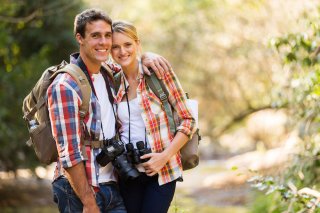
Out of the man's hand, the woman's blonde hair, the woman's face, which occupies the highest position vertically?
the woman's blonde hair

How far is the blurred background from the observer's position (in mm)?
6074

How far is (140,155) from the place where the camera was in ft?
11.4

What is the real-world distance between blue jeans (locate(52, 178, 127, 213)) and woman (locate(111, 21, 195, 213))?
0.17m

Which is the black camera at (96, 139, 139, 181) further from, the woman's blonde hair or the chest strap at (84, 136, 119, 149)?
the woman's blonde hair

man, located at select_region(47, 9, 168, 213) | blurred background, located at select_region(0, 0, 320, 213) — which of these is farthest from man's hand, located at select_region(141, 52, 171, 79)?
blurred background, located at select_region(0, 0, 320, 213)

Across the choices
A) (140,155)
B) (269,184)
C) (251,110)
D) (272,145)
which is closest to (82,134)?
(140,155)

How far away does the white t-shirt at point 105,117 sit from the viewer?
341cm

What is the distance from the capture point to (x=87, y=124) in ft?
10.8

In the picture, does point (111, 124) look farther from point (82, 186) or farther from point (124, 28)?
point (124, 28)

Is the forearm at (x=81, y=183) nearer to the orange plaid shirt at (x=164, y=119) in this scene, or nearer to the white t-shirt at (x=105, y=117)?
the white t-shirt at (x=105, y=117)

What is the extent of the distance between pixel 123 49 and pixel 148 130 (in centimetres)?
52

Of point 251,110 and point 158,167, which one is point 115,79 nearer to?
point 158,167

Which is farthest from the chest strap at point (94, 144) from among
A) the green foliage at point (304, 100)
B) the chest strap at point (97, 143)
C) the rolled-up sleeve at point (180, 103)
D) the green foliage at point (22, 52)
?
the green foliage at point (22, 52)

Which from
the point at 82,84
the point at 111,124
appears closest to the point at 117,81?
the point at 111,124
